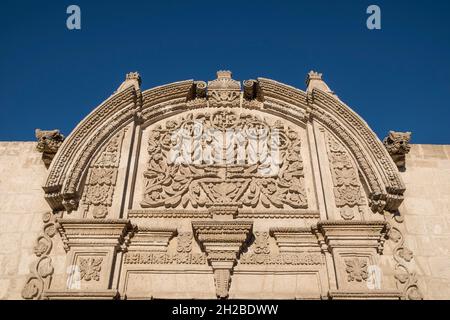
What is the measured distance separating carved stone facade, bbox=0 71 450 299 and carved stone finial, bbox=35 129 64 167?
0.02 meters

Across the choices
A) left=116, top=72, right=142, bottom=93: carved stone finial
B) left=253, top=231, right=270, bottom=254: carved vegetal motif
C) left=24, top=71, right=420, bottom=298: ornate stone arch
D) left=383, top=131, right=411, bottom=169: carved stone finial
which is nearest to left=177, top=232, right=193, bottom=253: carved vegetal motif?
left=24, top=71, right=420, bottom=298: ornate stone arch

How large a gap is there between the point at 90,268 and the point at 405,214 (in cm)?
474

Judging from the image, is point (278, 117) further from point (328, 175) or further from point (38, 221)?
point (38, 221)

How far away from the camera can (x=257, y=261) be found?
665cm

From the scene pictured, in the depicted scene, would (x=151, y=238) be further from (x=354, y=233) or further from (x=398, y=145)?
(x=398, y=145)

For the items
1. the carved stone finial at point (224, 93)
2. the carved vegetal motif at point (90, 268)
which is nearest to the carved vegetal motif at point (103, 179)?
the carved vegetal motif at point (90, 268)

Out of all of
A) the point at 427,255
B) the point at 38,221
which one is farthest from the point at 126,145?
the point at 427,255

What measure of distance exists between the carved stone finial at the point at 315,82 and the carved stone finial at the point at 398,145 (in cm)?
126

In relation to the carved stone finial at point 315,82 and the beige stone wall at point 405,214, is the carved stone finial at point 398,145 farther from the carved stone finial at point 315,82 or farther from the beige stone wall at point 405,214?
the carved stone finial at point 315,82

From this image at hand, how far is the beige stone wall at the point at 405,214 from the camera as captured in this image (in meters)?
6.49

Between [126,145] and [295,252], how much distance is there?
3.25 m

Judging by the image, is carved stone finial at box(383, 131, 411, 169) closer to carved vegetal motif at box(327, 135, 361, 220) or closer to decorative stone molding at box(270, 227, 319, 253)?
carved vegetal motif at box(327, 135, 361, 220)

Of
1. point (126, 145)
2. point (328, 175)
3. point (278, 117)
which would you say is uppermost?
point (278, 117)

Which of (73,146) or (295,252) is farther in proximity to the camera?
(73,146)
